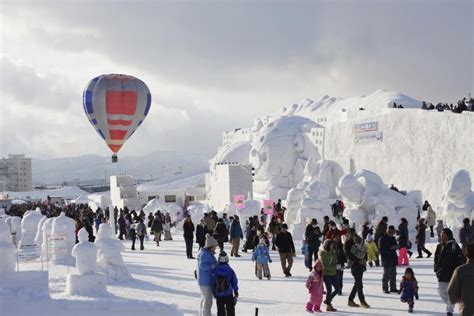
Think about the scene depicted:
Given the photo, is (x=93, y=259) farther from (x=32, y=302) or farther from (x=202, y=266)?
(x=202, y=266)

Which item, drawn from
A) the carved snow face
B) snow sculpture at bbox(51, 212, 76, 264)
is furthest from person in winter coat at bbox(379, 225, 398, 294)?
the carved snow face

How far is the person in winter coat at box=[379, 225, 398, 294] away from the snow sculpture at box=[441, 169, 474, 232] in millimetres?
5960

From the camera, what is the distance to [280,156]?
33.9m

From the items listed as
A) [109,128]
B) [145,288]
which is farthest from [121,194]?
[145,288]

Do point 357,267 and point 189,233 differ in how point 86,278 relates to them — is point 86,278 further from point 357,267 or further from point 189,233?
point 189,233

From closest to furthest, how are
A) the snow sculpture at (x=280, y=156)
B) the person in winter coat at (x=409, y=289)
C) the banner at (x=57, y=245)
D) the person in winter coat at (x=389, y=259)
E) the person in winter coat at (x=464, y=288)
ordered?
the person in winter coat at (x=464, y=288), the person in winter coat at (x=409, y=289), the person in winter coat at (x=389, y=259), the banner at (x=57, y=245), the snow sculpture at (x=280, y=156)

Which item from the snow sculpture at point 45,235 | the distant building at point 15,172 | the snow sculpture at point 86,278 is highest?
the distant building at point 15,172

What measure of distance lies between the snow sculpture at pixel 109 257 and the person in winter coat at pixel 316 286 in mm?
4963

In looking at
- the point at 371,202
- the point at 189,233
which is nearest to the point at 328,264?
the point at 189,233

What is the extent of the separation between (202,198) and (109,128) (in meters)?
22.1

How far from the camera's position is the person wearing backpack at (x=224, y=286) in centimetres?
731

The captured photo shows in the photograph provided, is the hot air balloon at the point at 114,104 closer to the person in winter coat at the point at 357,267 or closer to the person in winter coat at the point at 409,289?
the person in winter coat at the point at 357,267

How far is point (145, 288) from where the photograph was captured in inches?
461

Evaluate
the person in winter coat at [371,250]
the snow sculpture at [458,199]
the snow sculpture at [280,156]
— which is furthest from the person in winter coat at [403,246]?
the snow sculpture at [280,156]
